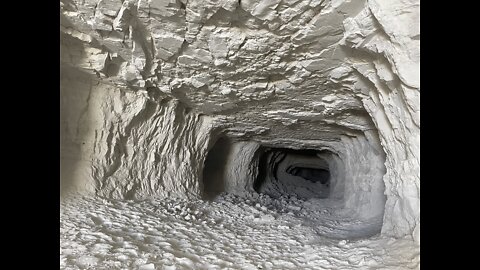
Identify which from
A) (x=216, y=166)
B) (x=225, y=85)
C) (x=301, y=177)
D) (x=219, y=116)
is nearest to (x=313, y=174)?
(x=301, y=177)

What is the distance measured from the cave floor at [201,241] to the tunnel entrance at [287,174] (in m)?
4.76

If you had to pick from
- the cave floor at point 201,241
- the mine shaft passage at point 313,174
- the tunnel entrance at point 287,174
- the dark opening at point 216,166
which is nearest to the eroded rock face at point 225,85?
the cave floor at point 201,241

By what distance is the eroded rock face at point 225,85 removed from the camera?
284 cm

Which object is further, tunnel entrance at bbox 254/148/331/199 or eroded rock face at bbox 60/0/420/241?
tunnel entrance at bbox 254/148/331/199

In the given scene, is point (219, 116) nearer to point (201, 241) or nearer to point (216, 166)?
point (216, 166)

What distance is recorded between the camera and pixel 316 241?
12.8 ft

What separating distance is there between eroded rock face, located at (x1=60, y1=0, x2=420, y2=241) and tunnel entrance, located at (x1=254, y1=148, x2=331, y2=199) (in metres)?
3.84

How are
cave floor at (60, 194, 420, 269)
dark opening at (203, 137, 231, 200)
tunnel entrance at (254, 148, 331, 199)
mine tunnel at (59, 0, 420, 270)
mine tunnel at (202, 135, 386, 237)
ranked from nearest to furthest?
1. cave floor at (60, 194, 420, 269)
2. mine tunnel at (59, 0, 420, 270)
3. mine tunnel at (202, 135, 386, 237)
4. dark opening at (203, 137, 231, 200)
5. tunnel entrance at (254, 148, 331, 199)

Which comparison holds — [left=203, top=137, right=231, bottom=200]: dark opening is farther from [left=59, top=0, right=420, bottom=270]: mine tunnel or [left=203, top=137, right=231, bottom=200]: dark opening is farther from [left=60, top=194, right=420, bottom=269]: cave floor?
[left=60, top=194, right=420, bottom=269]: cave floor

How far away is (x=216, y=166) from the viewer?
8.00 metres

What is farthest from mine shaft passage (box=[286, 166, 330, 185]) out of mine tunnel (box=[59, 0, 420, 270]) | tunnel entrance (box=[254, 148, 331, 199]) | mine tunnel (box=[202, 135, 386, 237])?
mine tunnel (box=[59, 0, 420, 270])

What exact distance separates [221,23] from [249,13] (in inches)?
12.5

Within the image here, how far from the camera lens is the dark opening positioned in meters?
7.52

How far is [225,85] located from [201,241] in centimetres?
199
